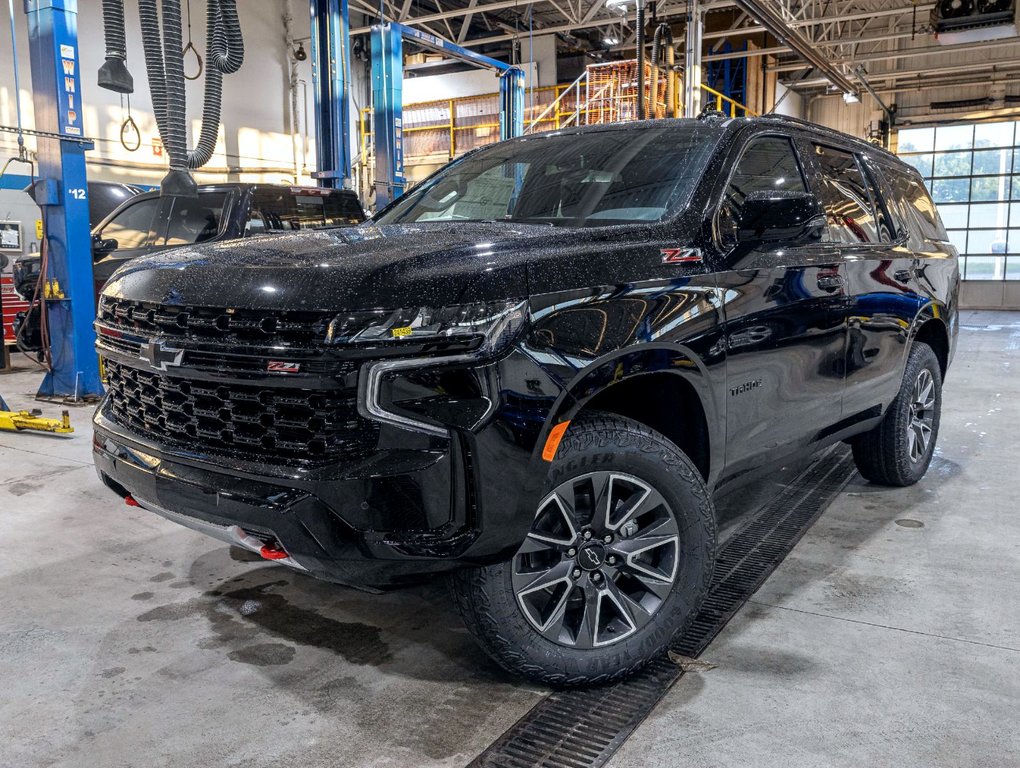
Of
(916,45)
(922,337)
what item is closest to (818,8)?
(916,45)

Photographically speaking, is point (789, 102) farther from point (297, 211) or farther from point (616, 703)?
point (616, 703)

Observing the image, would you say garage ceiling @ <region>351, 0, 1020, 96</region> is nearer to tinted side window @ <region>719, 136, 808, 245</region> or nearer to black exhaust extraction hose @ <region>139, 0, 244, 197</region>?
black exhaust extraction hose @ <region>139, 0, 244, 197</region>

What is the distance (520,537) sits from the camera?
2191 mm

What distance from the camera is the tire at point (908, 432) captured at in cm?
436

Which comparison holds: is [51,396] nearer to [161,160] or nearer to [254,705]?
[254,705]

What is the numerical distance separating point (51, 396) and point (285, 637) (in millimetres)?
5767

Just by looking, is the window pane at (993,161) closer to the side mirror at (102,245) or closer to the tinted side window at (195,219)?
the tinted side window at (195,219)

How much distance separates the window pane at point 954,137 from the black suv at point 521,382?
896 inches

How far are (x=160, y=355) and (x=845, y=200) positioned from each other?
9.38ft

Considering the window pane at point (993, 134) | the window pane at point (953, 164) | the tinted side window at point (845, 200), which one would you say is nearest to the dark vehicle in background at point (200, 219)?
the tinted side window at point (845, 200)

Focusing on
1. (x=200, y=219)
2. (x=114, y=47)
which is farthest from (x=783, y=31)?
(x=114, y=47)

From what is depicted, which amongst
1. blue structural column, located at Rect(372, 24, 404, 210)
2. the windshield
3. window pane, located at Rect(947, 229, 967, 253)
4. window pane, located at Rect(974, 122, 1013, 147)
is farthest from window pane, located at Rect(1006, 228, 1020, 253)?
the windshield

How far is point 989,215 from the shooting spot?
72.5 feet

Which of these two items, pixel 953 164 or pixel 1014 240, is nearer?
pixel 1014 240
